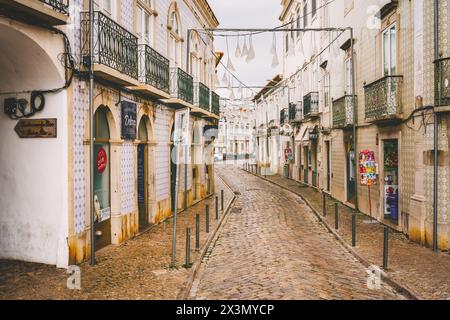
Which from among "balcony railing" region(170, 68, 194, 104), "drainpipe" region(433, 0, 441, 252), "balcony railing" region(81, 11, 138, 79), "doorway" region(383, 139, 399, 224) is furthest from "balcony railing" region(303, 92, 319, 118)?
"balcony railing" region(81, 11, 138, 79)

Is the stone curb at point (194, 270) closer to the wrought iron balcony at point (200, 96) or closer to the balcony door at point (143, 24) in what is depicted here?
the balcony door at point (143, 24)

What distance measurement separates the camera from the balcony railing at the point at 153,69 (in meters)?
11.3

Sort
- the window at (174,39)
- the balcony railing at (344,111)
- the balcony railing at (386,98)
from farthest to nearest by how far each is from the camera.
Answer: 1. the balcony railing at (344,111)
2. the window at (174,39)
3. the balcony railing at (386,98)

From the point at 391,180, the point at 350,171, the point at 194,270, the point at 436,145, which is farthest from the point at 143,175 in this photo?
the point at 350,171

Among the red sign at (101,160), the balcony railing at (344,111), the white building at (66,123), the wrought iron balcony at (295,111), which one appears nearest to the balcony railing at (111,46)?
the white building at (66,123)

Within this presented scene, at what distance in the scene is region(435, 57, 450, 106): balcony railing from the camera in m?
9.41

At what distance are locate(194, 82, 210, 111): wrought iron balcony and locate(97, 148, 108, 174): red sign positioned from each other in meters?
7.67

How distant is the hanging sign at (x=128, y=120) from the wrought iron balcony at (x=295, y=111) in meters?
16.7

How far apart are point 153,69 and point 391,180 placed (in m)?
8.25

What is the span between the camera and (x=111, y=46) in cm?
920

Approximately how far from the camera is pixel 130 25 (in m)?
11.1

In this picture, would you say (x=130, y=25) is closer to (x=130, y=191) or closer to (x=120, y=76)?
(x=120, y=76)

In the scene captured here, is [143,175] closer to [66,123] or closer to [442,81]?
[66,123]
